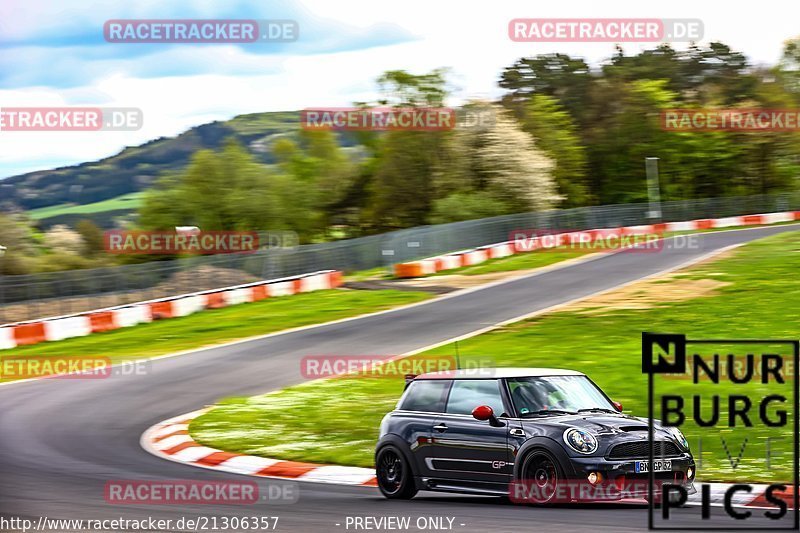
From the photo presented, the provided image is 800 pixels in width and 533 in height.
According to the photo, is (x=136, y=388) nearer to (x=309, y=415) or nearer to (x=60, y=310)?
(x=309, y=415)

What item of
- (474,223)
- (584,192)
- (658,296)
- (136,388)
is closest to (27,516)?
(136,388)

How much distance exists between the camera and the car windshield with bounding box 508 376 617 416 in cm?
1073

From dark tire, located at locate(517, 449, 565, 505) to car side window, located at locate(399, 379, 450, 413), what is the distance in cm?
138

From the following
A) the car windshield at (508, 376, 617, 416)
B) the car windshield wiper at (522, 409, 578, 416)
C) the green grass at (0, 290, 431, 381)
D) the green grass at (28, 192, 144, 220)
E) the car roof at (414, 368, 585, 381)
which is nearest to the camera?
the car windshield wiper at (522, 409, 578, 416)

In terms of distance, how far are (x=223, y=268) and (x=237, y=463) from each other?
21.7 metres

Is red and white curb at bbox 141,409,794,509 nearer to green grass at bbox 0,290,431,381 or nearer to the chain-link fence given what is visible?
green grass at bbox 0,290,431,381

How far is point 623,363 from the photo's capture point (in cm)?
1867

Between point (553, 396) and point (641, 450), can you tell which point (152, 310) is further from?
point (641, 450)

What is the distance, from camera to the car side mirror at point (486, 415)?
34.9ft

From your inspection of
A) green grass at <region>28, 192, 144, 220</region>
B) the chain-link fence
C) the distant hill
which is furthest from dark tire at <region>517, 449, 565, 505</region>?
green grass at <region>28, 192, 144, 220</region>

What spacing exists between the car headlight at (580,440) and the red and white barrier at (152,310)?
20.2 meters

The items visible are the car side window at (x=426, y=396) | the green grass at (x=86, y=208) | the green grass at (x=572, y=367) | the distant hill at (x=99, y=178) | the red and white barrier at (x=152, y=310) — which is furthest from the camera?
the green grass at (x=86, y=208)

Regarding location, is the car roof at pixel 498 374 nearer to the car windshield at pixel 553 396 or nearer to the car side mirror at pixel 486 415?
the car windshield at pixel 553 396

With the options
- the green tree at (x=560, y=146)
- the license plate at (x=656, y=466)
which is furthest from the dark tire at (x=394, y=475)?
the green tree at (x=560, y=146)
